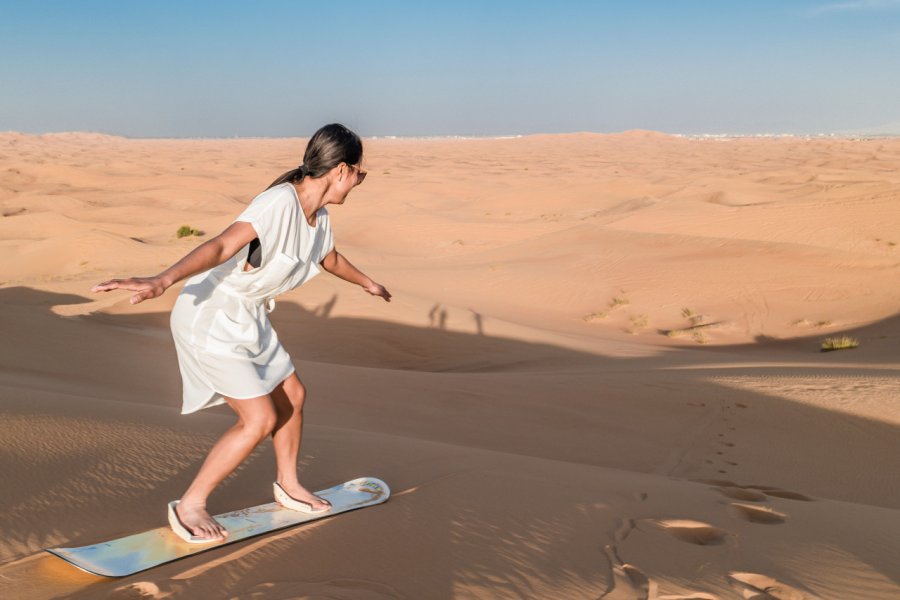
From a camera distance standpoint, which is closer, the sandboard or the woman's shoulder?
the sandboard

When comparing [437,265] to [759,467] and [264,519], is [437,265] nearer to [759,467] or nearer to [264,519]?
[759,467]

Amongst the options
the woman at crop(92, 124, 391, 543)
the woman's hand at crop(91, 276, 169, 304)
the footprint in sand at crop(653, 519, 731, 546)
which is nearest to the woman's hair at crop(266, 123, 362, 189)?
the woman at crop(92, 124, 391, 543)

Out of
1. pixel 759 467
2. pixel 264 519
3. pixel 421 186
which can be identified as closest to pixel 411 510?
pixel 264 519

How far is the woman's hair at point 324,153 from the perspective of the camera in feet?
9.75

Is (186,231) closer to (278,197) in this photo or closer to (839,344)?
(839,344)

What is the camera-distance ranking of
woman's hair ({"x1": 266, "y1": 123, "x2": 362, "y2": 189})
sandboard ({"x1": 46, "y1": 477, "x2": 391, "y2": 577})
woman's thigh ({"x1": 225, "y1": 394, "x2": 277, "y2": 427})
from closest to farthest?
sandboard ({"x1": 46, "y1": 477, "x2": 391, "y2": 577}) < woman's thigh ({"x1": 225, "y1": 394, "x2": 277, "y2": 427}) < woman's hair ({"x1": 266, "y1": 123, "x2": 362, "y2": 189})

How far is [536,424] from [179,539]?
3.51m

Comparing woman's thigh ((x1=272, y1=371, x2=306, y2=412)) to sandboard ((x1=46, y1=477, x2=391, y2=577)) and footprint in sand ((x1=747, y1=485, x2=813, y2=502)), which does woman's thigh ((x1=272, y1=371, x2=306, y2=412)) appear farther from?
footprint in sand ((x1=747, y1=485, x2=813, y2=502))

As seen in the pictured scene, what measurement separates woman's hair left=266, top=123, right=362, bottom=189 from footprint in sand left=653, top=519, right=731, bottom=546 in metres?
2.00

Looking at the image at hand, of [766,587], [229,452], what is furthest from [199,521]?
[766,587]

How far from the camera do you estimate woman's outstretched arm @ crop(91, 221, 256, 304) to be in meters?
2.43

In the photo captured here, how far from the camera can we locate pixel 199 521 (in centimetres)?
284

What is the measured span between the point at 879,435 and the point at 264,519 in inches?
Result: 178

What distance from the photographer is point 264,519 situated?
305cm
